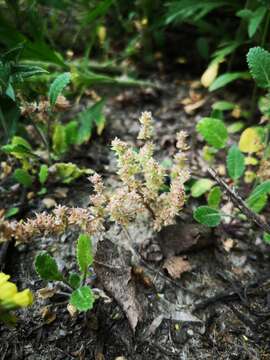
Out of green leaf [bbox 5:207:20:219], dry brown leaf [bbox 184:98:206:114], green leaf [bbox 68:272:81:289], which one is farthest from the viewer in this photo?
dry brown leaf [bbox 184:98:206:114]

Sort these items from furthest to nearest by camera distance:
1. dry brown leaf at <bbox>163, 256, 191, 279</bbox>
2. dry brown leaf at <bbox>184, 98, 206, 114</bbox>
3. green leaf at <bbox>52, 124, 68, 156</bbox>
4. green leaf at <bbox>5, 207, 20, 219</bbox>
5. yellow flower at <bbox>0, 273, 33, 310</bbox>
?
dry brown leaf at <bbox>184, 98, 206, 114</bbox> → green leaf at <bbox>52, 124, 68, 156</bbox> → green leaf at <bbox>5, 207, 20, 219</bbox> → dry brown leaf at <bbox>163, 256, 191, 279</bbox> → yellow flower at <bbox>0, 273, 33, 310</bbox>

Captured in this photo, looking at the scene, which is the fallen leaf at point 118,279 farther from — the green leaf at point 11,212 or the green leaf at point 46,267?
the green leaf at point 11,212

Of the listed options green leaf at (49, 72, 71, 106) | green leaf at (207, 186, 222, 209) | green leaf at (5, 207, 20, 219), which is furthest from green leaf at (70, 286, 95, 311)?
green leaf at (49, 72, 71, 106)

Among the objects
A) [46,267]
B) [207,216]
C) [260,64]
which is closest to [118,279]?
[46,267]

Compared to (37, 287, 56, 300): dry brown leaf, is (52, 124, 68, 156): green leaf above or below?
above

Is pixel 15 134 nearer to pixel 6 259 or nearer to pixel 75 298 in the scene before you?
pixel 6 259

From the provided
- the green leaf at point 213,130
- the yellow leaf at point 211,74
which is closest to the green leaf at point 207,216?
the green leaf at point 213,130

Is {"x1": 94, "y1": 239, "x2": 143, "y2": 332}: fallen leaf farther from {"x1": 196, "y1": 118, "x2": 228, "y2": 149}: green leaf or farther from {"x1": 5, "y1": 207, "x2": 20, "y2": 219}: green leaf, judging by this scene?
{"x1": 196, "y1": 118, "x2": 228, "y2": 149}: green leaf

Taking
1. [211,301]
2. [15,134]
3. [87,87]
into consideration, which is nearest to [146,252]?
[211,301]

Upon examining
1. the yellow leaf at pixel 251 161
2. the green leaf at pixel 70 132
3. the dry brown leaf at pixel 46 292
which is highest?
the green leaf at pixel 70 132
